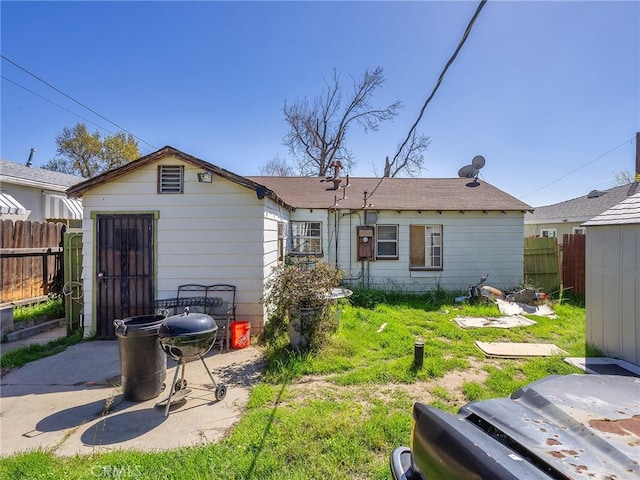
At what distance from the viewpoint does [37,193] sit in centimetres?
1188

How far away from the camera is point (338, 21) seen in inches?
231

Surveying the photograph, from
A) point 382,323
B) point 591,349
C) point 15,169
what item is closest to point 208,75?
point 15,169

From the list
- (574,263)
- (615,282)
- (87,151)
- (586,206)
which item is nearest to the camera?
(615,282)

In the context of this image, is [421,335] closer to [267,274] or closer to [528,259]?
[267,274]

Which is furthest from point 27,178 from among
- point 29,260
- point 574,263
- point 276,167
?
point 276,167

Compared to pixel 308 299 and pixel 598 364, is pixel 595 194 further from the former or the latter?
pixel 308 299

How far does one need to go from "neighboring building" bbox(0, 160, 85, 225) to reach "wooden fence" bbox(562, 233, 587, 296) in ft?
53.8

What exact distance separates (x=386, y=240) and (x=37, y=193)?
1317 cm

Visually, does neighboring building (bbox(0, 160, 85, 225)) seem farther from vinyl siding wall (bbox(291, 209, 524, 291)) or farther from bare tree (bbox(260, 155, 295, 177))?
bare tree (bbox(260, 155, 295, 177))

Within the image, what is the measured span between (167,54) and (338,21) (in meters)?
6.57

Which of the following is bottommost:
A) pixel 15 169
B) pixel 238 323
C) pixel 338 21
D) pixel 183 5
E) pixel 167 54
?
pixel 238 323

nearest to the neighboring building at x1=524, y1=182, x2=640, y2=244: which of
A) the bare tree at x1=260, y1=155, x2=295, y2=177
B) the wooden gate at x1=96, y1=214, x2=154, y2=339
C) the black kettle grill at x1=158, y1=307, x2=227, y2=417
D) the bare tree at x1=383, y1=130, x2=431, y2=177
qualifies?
the bare tree at x1=383, y1=130, x2=431, y2=177

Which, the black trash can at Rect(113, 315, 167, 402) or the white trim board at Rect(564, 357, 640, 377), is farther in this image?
the white trim board at Rect(564, 357, 640, 377)

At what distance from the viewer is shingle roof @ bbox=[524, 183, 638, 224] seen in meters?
16.1
